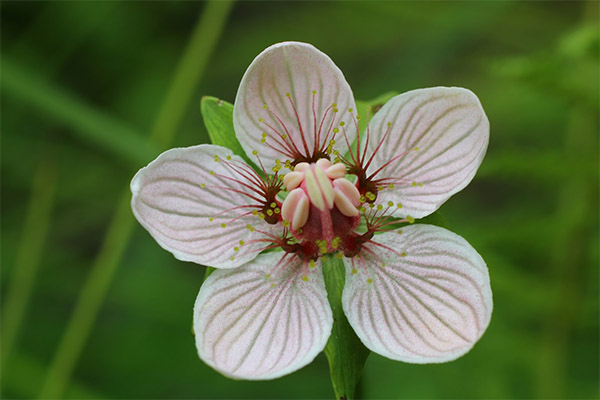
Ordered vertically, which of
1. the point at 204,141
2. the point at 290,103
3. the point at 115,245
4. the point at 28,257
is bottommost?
the point at 28,257

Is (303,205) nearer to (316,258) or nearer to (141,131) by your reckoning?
(316,258)

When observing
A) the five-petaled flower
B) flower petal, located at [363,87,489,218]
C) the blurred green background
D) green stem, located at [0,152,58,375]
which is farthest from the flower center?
green stem, located at [0,152,58,375]

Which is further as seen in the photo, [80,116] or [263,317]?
[80,116]

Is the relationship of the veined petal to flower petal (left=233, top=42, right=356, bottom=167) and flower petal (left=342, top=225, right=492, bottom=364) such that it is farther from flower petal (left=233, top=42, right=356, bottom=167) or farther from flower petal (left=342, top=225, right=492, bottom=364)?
flower petal (left=233, top=42, right=356, bottom=167)

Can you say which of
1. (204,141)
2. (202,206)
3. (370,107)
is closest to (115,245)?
(204,141)

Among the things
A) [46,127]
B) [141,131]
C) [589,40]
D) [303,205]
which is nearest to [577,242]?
[589,40]

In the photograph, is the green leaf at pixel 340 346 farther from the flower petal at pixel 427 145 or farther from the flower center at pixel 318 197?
the flower petal at pixel 427 145

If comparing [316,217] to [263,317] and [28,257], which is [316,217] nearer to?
[263,317]
